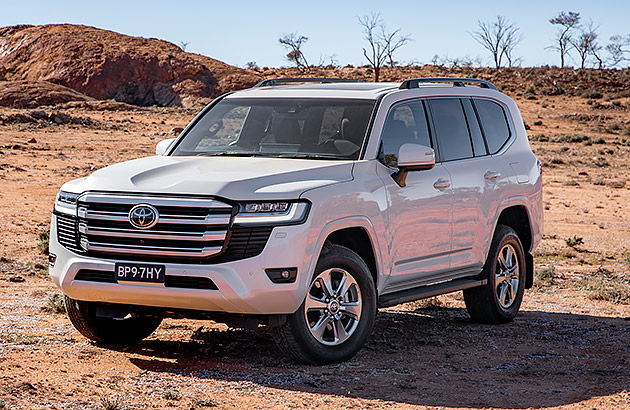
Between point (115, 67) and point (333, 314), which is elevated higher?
point (333, 314)

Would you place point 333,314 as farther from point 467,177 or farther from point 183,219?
point 467,177

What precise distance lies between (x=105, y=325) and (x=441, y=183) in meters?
2.80

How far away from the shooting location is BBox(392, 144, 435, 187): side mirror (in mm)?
6594

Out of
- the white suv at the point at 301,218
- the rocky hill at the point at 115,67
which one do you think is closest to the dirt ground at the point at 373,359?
the white suv at the point at 301,218

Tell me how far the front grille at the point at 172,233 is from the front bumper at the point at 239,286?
0.20 feet

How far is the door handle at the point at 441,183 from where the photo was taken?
23.6 feet

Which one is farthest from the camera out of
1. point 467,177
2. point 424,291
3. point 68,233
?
point 467,177

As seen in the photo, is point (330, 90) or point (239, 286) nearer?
point (239, 286)

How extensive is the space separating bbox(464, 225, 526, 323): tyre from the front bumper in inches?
111

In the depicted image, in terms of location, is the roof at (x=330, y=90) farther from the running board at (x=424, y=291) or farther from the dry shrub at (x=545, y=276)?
the dry shrub at (x=545, y=276)

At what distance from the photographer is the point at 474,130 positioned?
26.7ft

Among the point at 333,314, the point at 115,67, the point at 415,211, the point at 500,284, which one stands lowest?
the point at 115,67

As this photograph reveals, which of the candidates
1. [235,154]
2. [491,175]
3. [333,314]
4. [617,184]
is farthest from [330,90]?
[617,184]

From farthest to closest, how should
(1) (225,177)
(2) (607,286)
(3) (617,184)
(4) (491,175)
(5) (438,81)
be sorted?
(3) (617,184) → (2) (607,286) → (5) (438,81) → (4) (491,175) → (1) (225,177)
